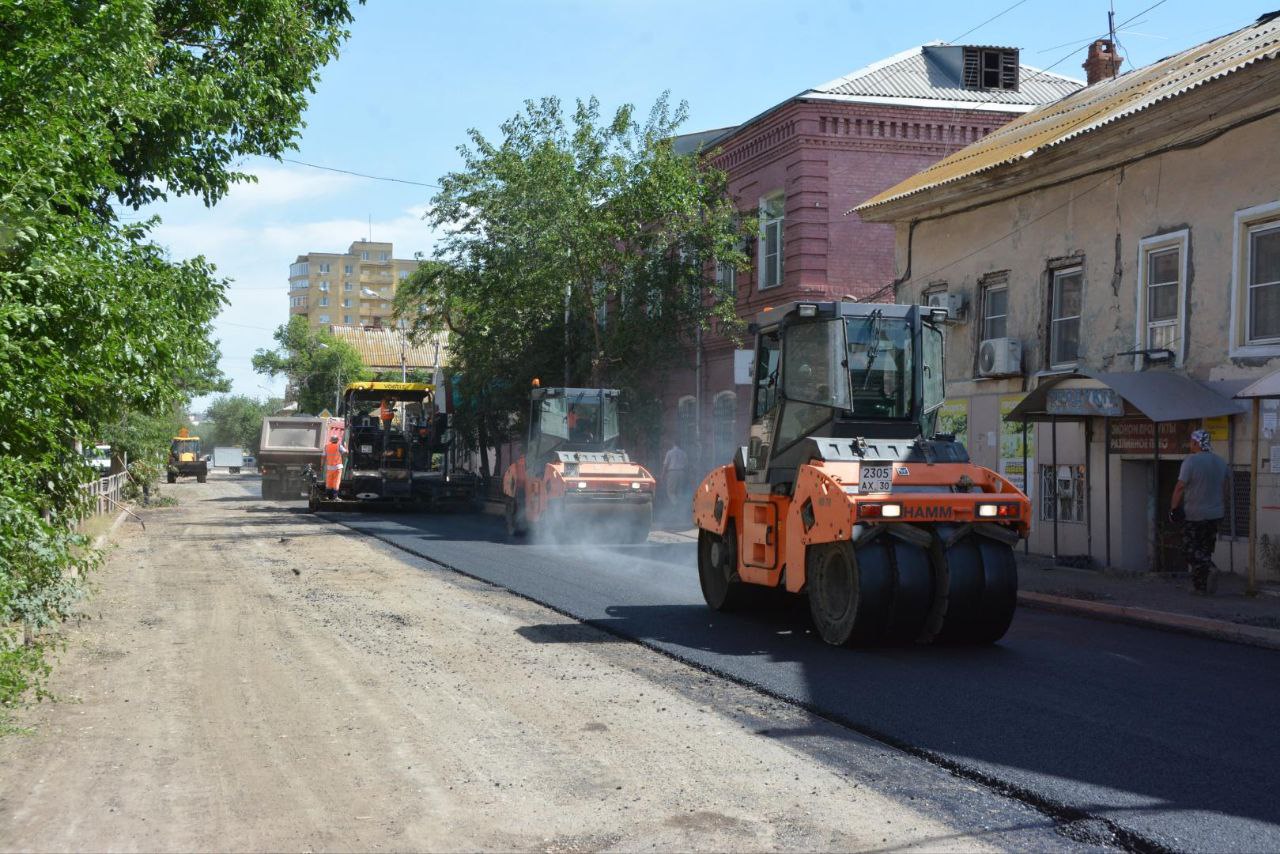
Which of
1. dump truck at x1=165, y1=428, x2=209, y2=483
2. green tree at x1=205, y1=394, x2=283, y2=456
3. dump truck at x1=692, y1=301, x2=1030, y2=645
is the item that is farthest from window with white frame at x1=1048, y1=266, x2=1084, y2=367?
green tree at x1=205, y1=394, x2=283, y2=456

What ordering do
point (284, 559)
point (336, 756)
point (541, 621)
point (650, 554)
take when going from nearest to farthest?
1. point (336, 756)
2. point (541, 621)
3. point (284, 559)
4. point (650, 554)

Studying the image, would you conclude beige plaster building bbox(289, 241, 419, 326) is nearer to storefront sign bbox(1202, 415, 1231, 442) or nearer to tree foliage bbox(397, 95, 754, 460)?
tree foliage bbox(397, 95, 754, 460)

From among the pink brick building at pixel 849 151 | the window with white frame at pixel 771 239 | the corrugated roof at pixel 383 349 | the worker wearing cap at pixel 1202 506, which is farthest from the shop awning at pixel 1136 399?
the corrugated roof at pixel 383 349

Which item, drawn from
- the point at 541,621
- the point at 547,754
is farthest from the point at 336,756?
the point at 541,621

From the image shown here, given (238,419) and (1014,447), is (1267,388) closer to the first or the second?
(1014,447)

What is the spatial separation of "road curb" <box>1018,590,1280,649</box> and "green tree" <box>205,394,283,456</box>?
95848mm

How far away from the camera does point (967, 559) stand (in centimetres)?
976

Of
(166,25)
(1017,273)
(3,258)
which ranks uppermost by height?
(166,25)

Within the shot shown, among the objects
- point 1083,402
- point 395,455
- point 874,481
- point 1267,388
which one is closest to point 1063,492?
point 1083,402

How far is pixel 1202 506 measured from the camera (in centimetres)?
1327

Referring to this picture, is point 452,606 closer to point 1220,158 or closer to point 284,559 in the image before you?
point 284,559

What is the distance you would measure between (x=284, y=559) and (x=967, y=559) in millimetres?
11069

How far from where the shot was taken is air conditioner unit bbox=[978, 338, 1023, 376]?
1902cm

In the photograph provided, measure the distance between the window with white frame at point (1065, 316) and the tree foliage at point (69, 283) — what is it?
1182 cm
